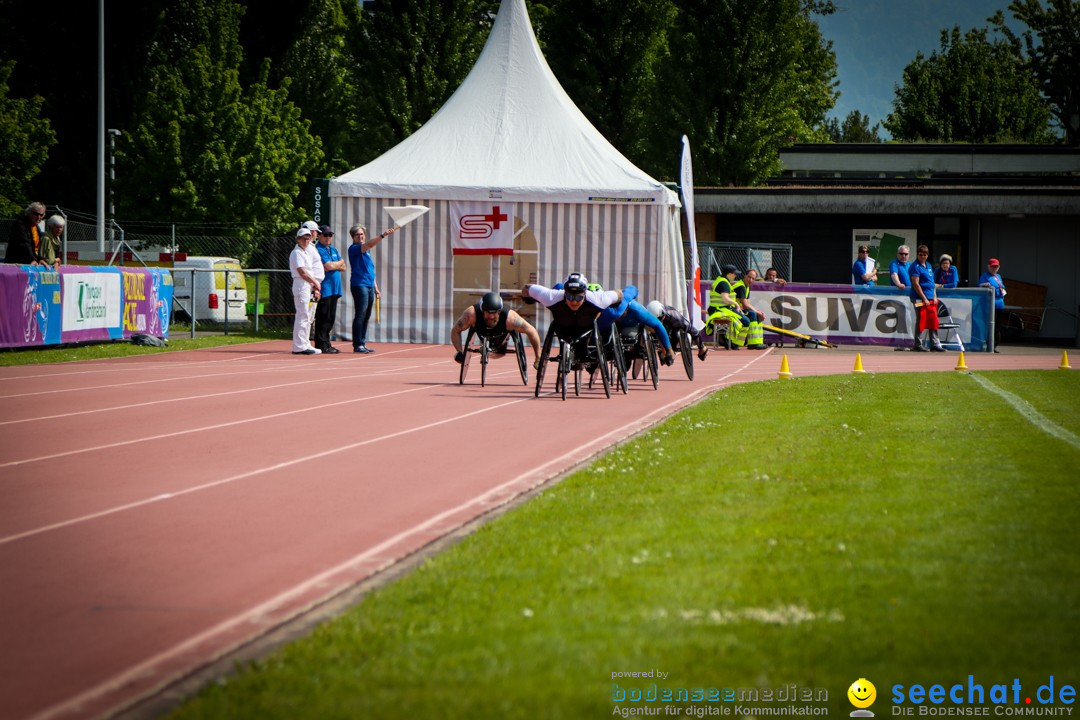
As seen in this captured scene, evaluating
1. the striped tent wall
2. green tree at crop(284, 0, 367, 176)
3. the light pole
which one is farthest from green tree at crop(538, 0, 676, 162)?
the striped tent wall

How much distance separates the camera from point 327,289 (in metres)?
24.6

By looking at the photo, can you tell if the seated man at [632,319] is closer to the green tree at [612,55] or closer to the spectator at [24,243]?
the spectator at [24,243]

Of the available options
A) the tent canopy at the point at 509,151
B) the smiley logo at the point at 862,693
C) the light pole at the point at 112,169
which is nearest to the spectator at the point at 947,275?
the tent canopy at the point at 509,151

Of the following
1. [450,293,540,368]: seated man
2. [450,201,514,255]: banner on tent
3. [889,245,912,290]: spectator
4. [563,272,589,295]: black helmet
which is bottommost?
[450,293,540,368]: seated man

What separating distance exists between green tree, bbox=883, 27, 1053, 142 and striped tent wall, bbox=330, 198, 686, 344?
57.8 m

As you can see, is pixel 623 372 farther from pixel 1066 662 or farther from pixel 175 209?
pixel 175 209

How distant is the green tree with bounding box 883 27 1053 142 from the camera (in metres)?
80.4

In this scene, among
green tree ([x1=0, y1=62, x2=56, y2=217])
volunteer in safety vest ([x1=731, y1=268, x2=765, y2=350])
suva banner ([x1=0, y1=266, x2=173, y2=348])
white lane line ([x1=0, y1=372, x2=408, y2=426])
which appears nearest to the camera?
white lane line ([x1=0, y1=372, x2=408, y2=426])

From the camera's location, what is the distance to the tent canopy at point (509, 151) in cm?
2686

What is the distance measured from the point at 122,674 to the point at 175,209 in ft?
140

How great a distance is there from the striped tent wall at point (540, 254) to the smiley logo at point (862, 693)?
879 inches

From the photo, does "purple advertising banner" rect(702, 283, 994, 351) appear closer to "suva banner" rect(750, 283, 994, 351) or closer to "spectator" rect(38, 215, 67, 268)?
"suva banner" rect(750, 283, 994, 351)

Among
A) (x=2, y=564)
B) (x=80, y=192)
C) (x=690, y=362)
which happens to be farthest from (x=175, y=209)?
(x=2, y=564)

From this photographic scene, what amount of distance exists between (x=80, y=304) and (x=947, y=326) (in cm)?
1585
